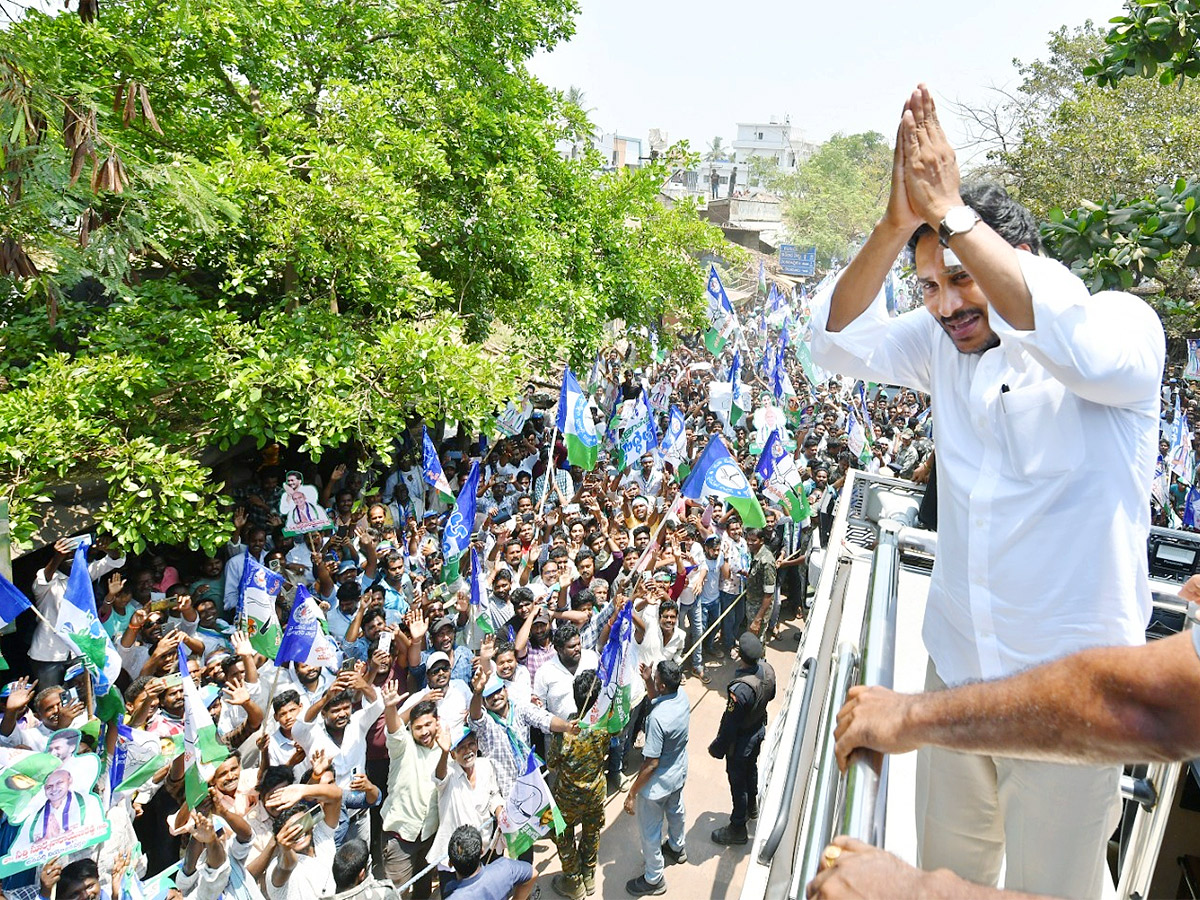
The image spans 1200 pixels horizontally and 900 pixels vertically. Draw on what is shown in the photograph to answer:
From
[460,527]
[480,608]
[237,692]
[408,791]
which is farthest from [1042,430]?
[460,527]

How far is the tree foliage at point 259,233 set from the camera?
18.6 ft

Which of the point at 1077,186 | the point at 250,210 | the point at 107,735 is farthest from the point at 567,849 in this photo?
the point at 1077,186

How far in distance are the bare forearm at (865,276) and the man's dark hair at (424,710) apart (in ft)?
11.6

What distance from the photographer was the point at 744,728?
550 cm

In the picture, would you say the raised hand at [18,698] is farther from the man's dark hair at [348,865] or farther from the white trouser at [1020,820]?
the white trouser at [1020,820]

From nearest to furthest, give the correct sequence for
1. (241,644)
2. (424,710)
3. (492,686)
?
(424,710) → (492,686) → (241,644)

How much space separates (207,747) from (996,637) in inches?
160

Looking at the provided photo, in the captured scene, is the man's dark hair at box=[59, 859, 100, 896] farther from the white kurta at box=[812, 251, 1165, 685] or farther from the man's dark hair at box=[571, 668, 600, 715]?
the white kurta at box=[812, 251, 1165, 685]

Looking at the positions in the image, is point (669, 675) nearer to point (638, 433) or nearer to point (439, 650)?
point (439, 650)

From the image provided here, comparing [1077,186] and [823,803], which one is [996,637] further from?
[1077,186]

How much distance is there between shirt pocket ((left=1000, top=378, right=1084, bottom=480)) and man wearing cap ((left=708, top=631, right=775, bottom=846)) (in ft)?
13.1

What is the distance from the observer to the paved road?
5.43m

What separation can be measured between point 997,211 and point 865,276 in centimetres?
32

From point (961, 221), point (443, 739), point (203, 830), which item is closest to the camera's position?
point (961, 221)
